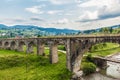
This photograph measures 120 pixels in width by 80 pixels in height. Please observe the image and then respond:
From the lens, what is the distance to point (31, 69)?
2488 inches

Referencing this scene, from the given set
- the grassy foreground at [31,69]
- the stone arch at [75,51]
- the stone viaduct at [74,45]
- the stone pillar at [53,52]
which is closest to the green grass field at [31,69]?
the grassy foreground at [31,69]

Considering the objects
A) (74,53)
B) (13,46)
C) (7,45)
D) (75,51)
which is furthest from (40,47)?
(7,45)

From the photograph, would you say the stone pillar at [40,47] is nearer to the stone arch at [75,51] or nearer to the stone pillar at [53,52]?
the stone pillar at [53,52]

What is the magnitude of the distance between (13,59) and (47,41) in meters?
13.5

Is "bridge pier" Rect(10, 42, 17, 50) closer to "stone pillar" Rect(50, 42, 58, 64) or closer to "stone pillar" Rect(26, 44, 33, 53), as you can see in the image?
"stone pillar" Rect(26, 44, 33, 53)

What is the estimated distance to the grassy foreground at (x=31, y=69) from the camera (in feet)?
182

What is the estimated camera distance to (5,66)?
67.4 m

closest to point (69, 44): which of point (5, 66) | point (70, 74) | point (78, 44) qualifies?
point (78, 44)

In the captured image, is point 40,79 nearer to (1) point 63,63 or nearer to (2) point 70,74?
(2) point 70,74

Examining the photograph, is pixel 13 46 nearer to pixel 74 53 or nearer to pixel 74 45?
pixel 74 53

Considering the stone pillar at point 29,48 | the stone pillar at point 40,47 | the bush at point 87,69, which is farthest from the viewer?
the stone pillar at point 29,48

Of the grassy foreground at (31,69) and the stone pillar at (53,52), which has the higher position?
the stone pillar at (53,52)

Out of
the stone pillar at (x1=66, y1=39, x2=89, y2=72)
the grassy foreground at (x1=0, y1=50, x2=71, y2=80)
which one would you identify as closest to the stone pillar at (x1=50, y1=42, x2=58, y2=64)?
the grassy foreground at (x1=0, y1=50, x2=71, y2=80)

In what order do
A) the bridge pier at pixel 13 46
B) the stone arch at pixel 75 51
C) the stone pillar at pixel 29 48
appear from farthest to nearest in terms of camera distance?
the bridge pier at pixel 13 46 → the stone pillar at pixel 29 48 → the stone arch at pixel 75 51
